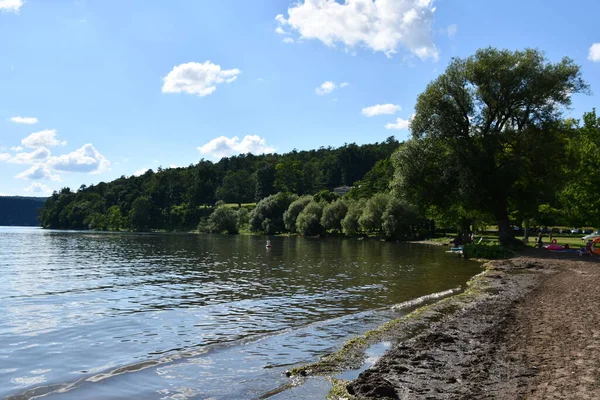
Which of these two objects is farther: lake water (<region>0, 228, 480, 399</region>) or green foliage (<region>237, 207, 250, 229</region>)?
green foliage (<region>237, 207, 250, 229</region>)

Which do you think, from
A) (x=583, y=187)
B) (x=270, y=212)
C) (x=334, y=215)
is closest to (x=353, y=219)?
(x=334, y=215)

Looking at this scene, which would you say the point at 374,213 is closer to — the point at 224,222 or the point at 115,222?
the point at 224,222

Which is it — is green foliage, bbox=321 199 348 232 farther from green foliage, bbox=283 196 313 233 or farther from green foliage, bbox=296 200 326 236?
green foliage, bbox=283 196 313 233

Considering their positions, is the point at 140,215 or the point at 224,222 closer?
the point at 224,222

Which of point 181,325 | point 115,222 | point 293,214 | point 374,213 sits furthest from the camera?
point 115,222

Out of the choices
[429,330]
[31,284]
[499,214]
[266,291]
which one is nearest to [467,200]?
[499,214]

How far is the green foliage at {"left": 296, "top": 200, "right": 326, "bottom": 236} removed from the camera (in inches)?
4350

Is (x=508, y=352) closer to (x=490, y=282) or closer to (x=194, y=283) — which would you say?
(x=490, y=282)

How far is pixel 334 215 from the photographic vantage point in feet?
342

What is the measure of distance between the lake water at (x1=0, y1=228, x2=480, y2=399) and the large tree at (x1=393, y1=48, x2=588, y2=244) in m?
16.6

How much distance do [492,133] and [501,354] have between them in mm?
38947

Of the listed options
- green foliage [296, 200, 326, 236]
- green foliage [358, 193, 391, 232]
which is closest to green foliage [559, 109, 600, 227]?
green foliage [358, 193, 391, 232]

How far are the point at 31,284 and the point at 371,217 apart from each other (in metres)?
66.5

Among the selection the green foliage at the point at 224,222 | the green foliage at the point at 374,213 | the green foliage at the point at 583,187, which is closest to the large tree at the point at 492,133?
the green foliage at the point at 583,187
